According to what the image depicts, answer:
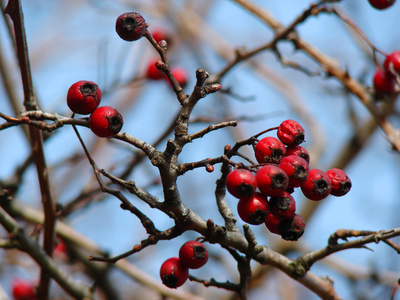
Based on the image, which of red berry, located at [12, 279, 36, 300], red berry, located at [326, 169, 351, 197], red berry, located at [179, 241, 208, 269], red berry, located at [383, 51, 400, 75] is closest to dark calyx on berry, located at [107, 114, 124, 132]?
red berry, located at [179, 241, 208, 269]

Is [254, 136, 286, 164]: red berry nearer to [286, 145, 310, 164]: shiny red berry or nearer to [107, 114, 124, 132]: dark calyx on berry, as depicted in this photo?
[286, 145, 310, 164]: shiny red berry

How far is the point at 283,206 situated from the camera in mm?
1499

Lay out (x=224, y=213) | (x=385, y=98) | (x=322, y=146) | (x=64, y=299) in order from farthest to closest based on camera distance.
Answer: (x=322, y=146) → (x=64, y=299) → (x=385, y=98) → (x=224, y=213)

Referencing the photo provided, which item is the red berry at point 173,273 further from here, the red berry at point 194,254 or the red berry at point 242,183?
the red berry at point 242,183

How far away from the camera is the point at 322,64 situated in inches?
120

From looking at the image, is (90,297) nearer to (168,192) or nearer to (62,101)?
(168,192)

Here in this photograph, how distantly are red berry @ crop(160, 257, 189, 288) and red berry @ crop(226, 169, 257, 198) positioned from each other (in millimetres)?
407

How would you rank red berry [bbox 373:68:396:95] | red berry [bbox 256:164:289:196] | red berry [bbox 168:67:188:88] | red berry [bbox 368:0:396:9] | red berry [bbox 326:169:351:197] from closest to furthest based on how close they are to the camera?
red berry [bbox 256:164:289:196]
red berry [bbox 326:169:351:197]
red berry [bbox 368:0:396:9]
red berry [bbox 373:68:396:95]
red berry [bbox 168:67:188:88]

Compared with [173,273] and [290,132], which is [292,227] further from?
[173,273]

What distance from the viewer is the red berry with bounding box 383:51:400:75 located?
8.49 ft

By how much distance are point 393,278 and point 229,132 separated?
2489 mm

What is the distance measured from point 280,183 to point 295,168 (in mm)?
96

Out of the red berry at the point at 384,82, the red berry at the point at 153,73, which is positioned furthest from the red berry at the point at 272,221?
the red berry at the point at 153,73

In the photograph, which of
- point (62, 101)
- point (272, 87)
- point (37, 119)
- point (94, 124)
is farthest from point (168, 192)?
point (272, 87)
